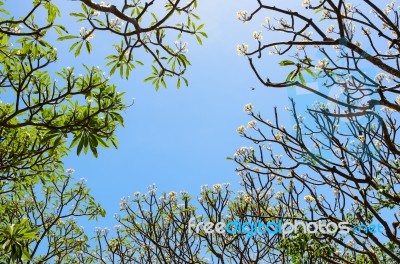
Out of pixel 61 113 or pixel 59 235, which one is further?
pixel 59 235

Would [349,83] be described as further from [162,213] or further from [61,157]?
[162,213]

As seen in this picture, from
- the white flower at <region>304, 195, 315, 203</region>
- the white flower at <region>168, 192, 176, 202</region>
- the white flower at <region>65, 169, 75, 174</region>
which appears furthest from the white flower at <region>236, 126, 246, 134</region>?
the white flower at <region>65, 169, 75, 174</region>

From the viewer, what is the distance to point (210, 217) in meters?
6.13

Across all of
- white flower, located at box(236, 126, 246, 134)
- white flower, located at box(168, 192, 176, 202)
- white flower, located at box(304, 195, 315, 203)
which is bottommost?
white flower, located at box(304, 195, 315, 203)

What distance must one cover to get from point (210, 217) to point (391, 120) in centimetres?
304

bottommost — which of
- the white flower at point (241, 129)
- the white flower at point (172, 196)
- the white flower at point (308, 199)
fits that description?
the white flower at point (308, 199)

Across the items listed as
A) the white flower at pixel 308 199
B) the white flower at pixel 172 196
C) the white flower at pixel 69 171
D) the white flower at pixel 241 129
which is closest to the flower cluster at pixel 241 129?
the white flower at pixel 241 129

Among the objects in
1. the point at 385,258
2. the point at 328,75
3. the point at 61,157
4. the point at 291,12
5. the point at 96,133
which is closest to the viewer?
the point at 291,12

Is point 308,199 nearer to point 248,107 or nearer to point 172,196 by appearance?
point 248,107

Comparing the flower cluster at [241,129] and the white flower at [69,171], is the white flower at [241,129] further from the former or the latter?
the white flower at [69,171]

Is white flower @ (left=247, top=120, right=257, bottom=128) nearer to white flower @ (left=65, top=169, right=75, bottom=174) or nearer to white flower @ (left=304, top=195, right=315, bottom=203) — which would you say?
white flower @ (left=304, top=195, right=315, bottom=203)

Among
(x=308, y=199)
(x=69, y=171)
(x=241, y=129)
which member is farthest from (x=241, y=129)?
(x=69, y=171)

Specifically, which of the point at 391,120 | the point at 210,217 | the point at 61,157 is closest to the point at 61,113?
the point at 61,157

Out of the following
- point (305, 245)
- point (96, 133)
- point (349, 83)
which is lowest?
point (305, 245)
